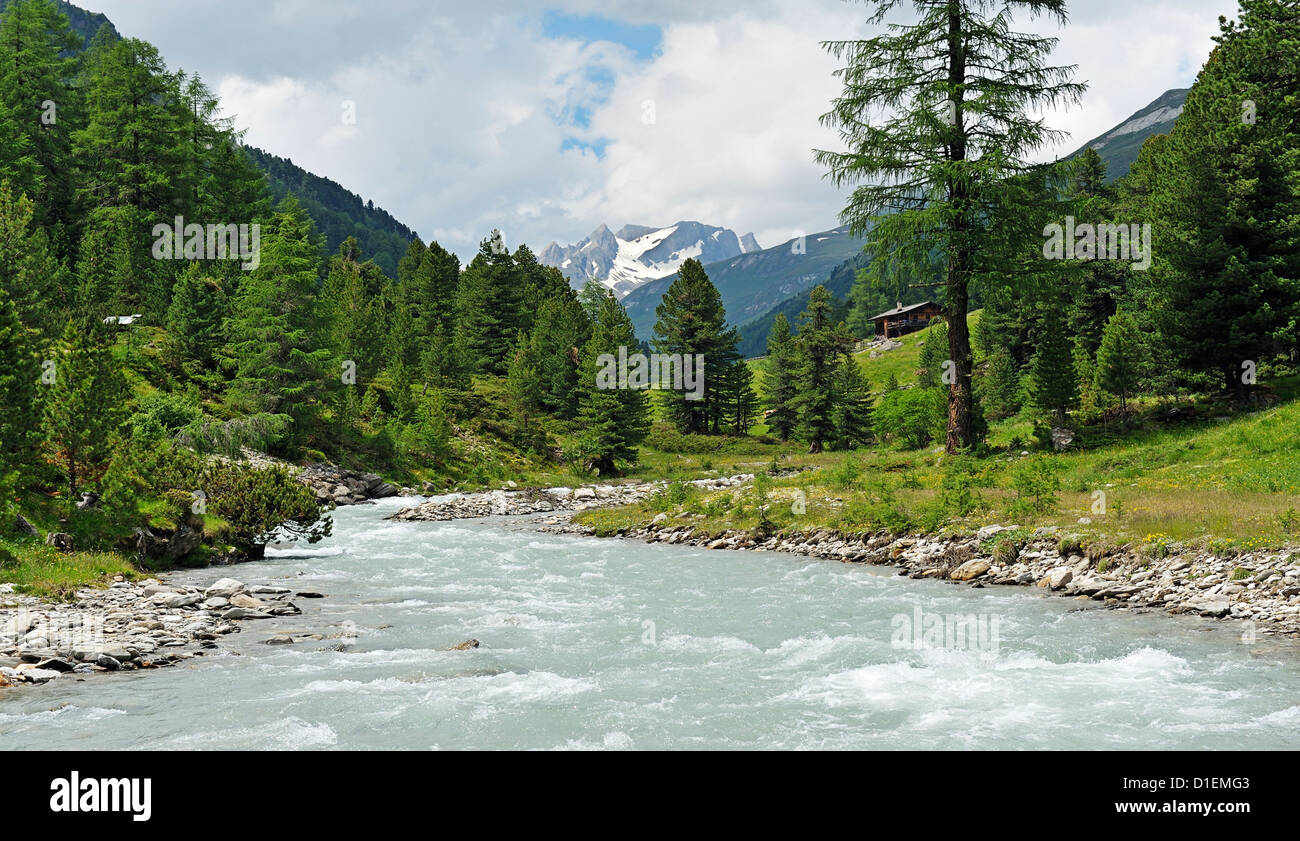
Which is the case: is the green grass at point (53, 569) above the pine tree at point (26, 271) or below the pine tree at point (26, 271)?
below

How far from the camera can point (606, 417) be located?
60.6 metres

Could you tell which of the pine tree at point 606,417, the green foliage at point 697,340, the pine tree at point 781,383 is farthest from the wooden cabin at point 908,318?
the pine tree at point 606,417

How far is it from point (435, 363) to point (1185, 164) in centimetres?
5382

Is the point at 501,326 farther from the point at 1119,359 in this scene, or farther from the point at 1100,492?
the point at 1100,492

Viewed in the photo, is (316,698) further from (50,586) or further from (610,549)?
(610,549)

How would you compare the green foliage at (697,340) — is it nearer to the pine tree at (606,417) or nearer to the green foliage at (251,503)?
the pine tree at (606,417)

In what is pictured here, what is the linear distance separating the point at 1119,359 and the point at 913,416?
19333 millimetres

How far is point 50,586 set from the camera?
49.3 ft

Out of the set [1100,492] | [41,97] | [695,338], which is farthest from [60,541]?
[695,338]

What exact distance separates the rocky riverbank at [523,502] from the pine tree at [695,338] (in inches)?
1250

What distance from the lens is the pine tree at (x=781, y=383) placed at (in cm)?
8169

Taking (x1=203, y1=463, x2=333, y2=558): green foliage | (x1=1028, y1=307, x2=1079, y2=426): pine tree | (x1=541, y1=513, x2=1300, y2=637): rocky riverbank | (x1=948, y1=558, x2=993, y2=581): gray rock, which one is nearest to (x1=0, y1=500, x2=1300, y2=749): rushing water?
(x1=541, y1=513, x2=1300, y2=637): rocky riverbank
